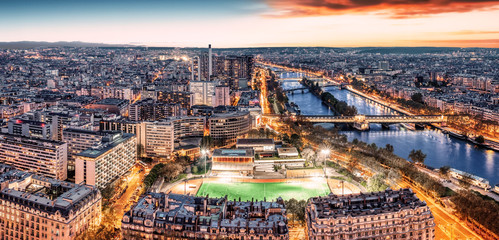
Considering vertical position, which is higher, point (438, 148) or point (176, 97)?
point (176, 97)

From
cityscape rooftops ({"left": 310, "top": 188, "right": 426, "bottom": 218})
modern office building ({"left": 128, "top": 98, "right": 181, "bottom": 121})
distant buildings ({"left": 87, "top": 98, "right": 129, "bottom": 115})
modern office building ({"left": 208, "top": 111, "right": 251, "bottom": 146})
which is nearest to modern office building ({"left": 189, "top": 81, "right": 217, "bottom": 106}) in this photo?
distant buildings ({"left": 87, "top": 98, "right": 129, "bottom": 115})

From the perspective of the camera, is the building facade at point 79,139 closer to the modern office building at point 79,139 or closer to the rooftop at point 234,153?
the modern office building at point 79,139

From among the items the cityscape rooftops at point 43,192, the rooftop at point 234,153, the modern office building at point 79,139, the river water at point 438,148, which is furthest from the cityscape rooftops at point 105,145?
the river water at point 438,148

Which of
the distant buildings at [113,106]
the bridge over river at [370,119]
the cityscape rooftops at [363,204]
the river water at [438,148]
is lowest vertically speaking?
the river water at [438,148]

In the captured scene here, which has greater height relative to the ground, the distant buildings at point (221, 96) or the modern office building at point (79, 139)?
the distant buildings at point (221, 96)

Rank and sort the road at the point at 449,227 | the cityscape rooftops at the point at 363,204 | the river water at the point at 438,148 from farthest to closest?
1. the river water at the point at 438,148
2. the road at the point at 449,227
3. the cityscape rooftops at the point at 363,204

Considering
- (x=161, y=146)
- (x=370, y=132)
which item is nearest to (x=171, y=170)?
(x=161, y=146)

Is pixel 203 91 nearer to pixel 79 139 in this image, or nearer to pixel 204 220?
pixel 79 139

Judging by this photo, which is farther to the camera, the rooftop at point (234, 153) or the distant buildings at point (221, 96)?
the distant buildings at point (221, 96)

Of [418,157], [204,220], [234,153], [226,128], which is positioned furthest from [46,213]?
[418,157]
